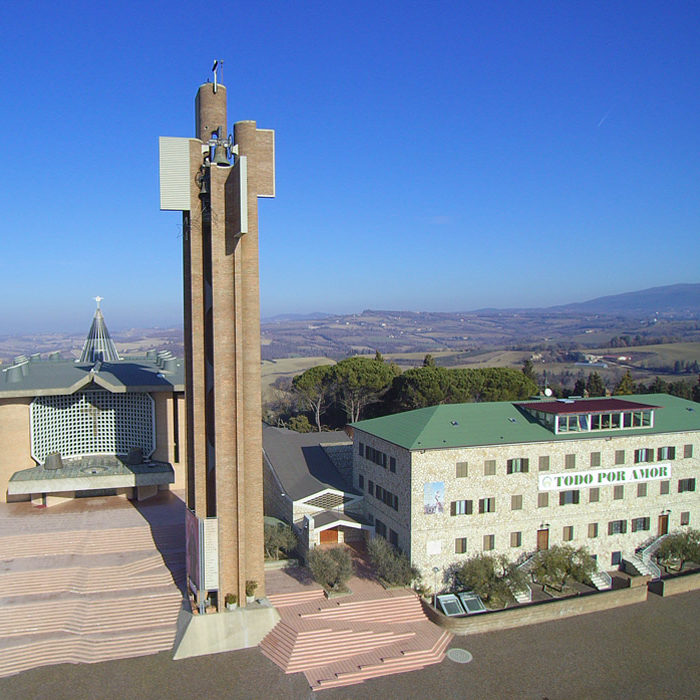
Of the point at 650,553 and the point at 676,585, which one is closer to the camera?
the point at 676,585

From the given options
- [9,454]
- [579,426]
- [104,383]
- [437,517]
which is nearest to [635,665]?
[437,517]

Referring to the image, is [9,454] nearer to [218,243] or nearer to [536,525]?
[218,243]

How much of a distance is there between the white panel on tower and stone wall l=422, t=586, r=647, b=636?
20.8 meters

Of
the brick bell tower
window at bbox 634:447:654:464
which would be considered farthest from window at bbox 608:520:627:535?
the brick bell tower

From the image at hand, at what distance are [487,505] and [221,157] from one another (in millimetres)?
20682

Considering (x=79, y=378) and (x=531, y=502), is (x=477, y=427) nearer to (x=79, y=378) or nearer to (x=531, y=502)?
(x=531, y=502)

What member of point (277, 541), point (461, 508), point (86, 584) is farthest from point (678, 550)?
point (86, 584)

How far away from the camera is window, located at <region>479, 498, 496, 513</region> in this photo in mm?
31172

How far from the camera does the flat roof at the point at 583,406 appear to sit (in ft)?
109

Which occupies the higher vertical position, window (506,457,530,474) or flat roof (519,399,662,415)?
flat roof (519,399,662,415)

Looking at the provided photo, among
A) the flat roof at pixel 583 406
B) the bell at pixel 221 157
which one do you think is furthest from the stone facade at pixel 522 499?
the bell at pixel 221 157

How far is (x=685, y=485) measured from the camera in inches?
1390

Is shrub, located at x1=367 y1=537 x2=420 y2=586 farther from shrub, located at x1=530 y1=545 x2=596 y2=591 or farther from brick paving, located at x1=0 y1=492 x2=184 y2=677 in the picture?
brick paving, located at x1=0 y1=492 x2=184 y2=677

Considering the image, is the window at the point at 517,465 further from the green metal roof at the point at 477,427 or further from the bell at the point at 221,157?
the bell at the point at 221,157
